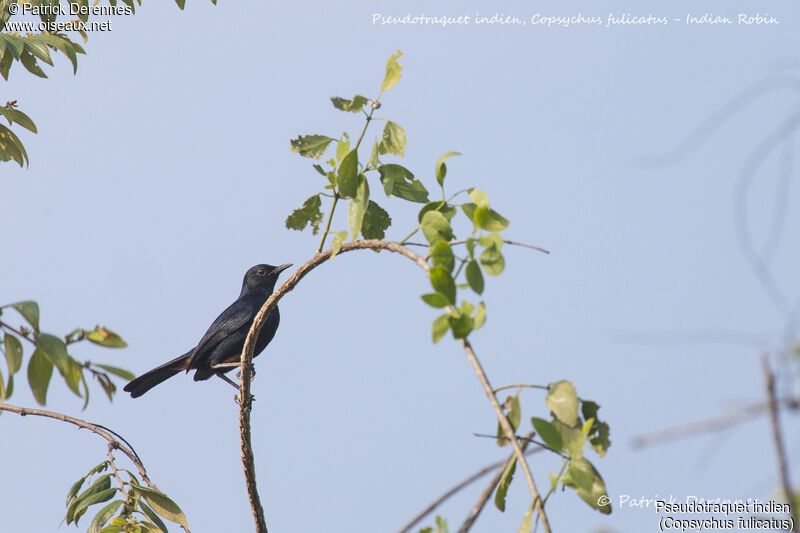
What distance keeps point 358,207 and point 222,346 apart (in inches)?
206

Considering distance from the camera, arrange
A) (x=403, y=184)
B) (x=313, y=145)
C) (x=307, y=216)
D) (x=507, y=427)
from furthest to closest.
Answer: (x=307, y=216) → (x=313, y=145) → (x=403, y=184) → (x=507, y=427)

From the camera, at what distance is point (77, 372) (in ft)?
7.04

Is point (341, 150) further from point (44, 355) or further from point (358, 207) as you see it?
point (44, 355)

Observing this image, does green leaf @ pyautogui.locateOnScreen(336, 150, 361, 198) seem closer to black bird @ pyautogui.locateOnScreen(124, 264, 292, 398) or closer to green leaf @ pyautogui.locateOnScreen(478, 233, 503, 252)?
green leaf @ pyautogui.locateOnScreen(478, 233, 503, 252)

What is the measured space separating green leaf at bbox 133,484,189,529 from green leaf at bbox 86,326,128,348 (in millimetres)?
1445

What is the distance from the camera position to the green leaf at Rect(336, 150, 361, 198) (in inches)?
103

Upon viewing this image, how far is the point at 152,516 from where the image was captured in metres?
3.36

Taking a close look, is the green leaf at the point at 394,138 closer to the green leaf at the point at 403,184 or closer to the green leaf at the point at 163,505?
the green leaf at the point at 403,184

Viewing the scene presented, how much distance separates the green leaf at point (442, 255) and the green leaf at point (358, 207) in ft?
1.50

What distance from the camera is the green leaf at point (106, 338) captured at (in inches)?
83.0

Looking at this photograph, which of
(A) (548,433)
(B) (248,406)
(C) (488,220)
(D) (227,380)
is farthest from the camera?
(D) (227,380)

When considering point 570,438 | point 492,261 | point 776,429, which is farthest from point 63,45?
point 776,429

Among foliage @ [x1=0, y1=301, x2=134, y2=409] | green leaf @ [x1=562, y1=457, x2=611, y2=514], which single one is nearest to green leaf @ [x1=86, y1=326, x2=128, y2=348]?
foliage @ [x1=0, y1=301, x2=134, y2=409]

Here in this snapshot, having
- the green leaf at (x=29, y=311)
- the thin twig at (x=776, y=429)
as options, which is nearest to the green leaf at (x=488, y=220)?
the green leaf at (x=29, y=311)
